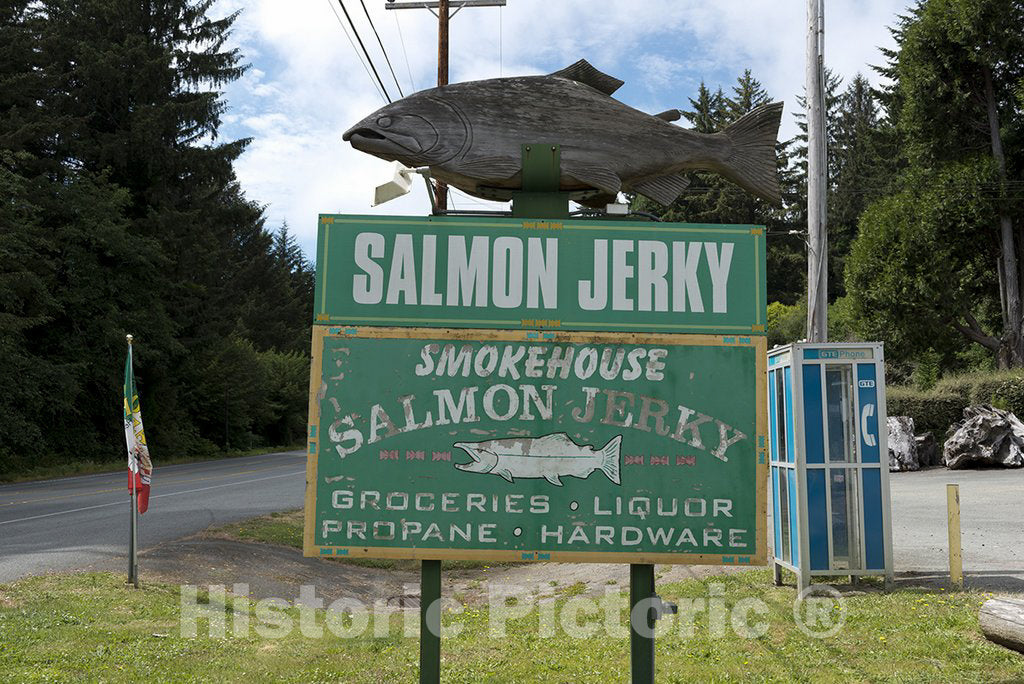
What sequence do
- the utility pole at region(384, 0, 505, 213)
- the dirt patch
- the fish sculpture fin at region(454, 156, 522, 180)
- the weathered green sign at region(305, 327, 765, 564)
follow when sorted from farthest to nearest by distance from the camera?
the utility pole at region(384, 0, 505, 213), the dirt patch, the fish sculpture fin at region(454, 156, 522, 180), the weathered green sign at region(305, 327, 765, 564)

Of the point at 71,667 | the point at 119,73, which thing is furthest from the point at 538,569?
the point at 119,73

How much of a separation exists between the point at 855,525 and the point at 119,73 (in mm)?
33081

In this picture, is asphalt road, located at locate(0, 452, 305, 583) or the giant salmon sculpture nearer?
the giant salmon sculpture

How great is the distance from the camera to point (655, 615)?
4828 millimetres

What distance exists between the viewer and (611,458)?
4.68 m

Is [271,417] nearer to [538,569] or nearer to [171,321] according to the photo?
[171,321]

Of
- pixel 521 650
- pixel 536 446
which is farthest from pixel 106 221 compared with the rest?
pixel 536 446

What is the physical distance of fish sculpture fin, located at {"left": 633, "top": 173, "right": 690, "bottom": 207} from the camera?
18.0 ft

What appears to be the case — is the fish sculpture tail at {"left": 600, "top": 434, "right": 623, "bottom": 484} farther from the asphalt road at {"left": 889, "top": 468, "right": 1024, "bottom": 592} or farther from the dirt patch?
the asphalt road at {"left": 889, "top": 468, "right": 1024, "bottom": 592}

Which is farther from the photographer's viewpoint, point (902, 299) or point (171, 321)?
point (171, 321)

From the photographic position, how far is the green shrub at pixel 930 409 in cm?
2514

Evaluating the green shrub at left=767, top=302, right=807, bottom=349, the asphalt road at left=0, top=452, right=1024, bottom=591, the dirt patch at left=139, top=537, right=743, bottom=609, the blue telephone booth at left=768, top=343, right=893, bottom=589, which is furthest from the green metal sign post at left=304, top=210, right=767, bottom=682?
the green shrub at left=767, top=302, right=807, bottom=349

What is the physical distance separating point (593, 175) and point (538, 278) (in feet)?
2.81

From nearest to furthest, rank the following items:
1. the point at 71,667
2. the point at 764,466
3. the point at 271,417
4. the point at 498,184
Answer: the point at 764,466 < the point at 498,184 < the point at 71,667 < the point at 271,417
